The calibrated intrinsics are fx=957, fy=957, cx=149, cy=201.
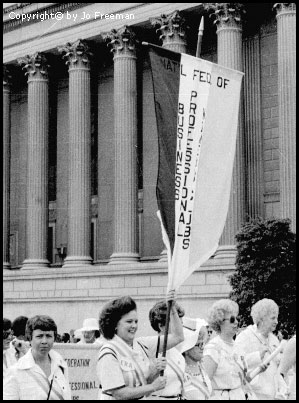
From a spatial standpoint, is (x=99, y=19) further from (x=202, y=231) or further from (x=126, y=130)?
(x=202, y=231)

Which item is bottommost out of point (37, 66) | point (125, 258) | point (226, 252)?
point (125, 258)

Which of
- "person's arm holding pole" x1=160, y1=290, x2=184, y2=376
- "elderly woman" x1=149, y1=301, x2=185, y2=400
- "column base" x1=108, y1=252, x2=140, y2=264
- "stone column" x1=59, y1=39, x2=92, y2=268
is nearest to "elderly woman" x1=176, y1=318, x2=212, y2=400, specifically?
"elderly woman" x1=149, y1=301, x2=185, y2=400

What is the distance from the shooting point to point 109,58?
1587 inches

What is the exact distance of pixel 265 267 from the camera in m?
24.9

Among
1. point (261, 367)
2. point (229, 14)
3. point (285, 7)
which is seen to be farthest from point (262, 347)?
point (229, 14)

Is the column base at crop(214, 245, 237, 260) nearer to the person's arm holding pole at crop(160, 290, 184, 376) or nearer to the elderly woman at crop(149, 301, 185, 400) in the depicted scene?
the elderly woman at crop(149, 301, 185, 400)

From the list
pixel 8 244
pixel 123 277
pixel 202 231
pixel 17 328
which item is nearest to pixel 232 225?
pixel 123 277

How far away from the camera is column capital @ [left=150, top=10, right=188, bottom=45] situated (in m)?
35.3

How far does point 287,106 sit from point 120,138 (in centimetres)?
781

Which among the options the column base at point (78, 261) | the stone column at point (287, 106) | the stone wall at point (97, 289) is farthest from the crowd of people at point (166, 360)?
the column base at point (78, 261)

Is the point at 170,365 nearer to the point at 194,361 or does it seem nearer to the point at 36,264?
the point at 194,361

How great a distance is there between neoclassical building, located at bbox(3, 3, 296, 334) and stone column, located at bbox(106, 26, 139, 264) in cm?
5

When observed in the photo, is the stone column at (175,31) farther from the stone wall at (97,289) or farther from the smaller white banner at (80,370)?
the smaller white banner at (80,370)

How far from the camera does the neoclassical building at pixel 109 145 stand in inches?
1294
